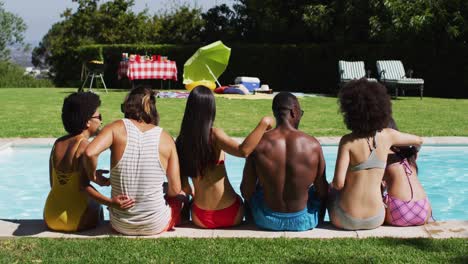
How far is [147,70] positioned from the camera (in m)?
21.2

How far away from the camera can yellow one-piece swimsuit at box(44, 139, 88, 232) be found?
4.33 meters

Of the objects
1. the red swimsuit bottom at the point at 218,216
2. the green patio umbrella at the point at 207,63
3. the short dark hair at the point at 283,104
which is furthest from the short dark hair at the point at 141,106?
the green patio umbrella at the point at 207,63

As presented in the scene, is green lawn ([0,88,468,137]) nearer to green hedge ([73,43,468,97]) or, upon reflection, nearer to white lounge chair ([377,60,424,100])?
white lounge chair ([377,60,424,100])

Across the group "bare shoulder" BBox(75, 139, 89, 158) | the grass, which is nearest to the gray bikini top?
the grass

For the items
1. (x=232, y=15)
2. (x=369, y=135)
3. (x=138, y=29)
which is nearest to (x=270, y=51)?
(x=232, y=15)

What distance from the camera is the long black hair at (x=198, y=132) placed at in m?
4.16

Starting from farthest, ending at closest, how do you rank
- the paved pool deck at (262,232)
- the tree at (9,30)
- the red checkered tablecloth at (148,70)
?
the tree at (9,30)
the red checkered tablecloth at (148,70)
the paved pool deck at (262,232)

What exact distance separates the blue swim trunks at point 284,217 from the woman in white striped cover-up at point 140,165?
2.02 ft

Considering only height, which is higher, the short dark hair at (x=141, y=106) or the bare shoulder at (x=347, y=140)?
the short dark hair at (x=141, y=106)

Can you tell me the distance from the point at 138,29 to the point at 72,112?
30.1 m

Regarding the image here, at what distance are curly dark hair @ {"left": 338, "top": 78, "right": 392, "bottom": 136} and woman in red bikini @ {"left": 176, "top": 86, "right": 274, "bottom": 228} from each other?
0.59m

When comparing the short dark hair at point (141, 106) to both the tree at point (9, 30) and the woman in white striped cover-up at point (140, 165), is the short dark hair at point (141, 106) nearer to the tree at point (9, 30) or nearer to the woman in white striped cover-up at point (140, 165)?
the woman in white striped cover-up at point (140, 165)

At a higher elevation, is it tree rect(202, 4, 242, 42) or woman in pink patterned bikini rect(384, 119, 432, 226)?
tree rect(202, 4, 242, 42)

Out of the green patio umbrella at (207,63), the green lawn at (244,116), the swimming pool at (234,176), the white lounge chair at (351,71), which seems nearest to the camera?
the swimming pool at (234,176)
